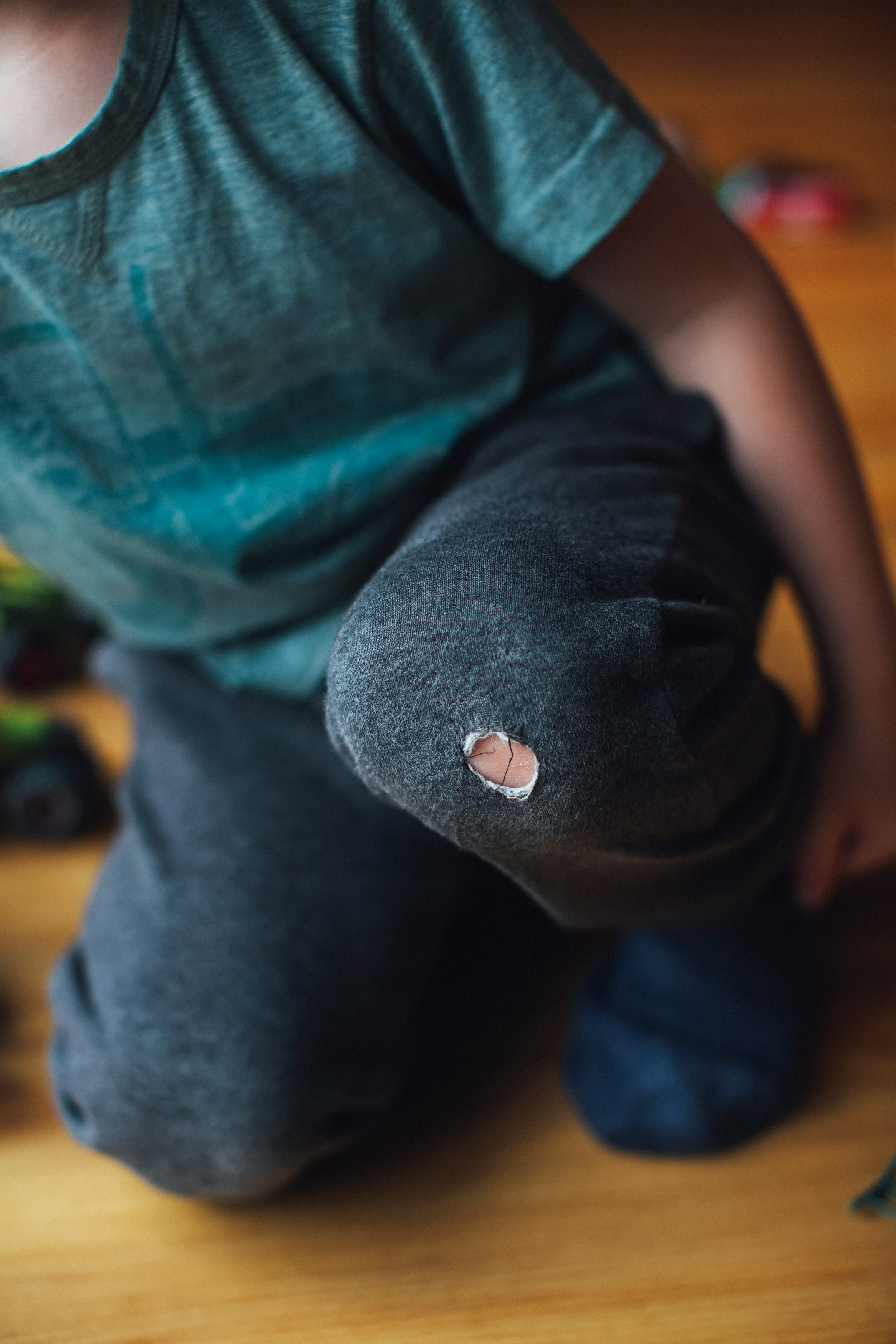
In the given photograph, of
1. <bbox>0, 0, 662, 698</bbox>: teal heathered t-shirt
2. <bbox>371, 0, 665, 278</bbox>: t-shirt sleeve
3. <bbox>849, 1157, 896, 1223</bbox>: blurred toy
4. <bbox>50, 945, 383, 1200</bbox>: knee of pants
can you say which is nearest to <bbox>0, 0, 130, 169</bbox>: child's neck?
<bbox>0, 0, 662, 698</bbox>: teal heathered t-shirt

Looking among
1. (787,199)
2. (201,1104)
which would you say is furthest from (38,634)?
(787,199)

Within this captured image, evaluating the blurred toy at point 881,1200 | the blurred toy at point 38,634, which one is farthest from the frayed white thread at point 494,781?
the blurred toy at point 38,634

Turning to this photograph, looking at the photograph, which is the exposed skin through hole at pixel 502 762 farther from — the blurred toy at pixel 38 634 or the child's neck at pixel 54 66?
the blurred toy at pixel 38 634

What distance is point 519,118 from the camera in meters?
0.53

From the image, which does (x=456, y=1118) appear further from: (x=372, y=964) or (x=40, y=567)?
(x=40, y=567)

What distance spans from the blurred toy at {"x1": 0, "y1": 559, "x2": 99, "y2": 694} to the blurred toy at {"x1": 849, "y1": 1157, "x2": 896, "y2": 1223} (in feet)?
2.32

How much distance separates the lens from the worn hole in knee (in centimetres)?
47

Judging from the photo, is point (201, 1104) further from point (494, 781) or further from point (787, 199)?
point (787, 199)

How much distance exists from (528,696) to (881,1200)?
392 millimetres

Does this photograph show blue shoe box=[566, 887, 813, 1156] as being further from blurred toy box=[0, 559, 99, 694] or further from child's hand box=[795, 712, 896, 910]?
blurred toy box=[0, 559, 99, 694]

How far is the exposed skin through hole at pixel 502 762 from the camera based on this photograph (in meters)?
0.47

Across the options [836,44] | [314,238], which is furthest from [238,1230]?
[836,44]

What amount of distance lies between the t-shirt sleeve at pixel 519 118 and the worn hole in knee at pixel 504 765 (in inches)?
10.0

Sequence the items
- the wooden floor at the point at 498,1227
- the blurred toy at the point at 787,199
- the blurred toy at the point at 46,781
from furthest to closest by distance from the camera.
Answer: the blurred toy at the point at 787,199
the blurred toy at the point at 46,781
the wooden floor at the point at 498,1227
